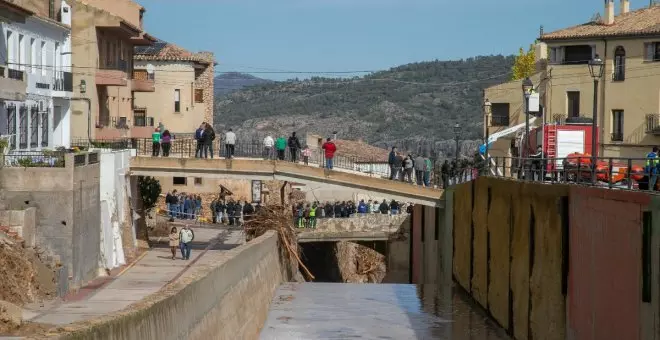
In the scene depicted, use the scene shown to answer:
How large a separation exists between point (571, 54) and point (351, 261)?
15302 mm

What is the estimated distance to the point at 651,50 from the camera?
69.2 meters

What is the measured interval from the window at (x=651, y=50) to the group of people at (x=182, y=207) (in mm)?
24190

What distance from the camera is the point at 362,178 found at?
188 feet

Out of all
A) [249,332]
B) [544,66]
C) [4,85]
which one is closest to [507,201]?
[249,332]

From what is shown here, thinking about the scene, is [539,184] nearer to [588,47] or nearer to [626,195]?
[626,195]

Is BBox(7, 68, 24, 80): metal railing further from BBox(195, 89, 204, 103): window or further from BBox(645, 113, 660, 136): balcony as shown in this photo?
BBox(195, 89, 204, 103): window

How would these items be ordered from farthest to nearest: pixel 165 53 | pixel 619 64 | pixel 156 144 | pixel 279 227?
pixel 165 53, pixel 619 64, pixel 156 144, pixel 279 227

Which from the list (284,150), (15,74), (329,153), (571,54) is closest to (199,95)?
(571,54)

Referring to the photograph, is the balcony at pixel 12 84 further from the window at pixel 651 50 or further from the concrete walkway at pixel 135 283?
the window at pixel 651 50

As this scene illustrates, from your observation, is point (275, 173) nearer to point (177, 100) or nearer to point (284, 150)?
point (284, 150)

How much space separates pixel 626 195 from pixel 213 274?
728 centimetres

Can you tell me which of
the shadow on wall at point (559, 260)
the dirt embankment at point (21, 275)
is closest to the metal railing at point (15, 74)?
the dirt embankment at point (21, 275)

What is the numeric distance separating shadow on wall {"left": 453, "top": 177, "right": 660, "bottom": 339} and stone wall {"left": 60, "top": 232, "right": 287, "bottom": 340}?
602cm

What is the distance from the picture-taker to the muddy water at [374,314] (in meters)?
36.2
